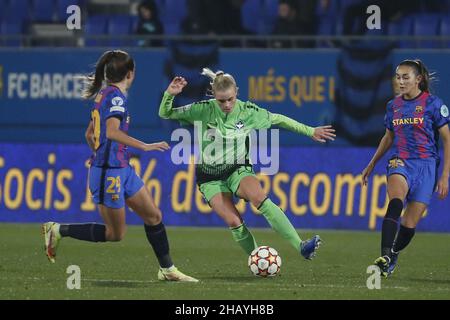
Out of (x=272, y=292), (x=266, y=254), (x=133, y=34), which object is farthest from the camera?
(x=133, y=34)

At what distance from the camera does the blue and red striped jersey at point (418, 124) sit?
11.7 meters

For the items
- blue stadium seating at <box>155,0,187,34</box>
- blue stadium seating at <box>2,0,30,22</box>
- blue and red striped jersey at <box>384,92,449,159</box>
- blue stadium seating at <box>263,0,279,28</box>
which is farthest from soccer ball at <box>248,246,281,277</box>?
blue stadium seating at <box>2,0,30,22</box>

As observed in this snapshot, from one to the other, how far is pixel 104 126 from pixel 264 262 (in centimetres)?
203

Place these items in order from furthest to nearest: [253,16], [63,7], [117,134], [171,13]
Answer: [63,7] → [171,13] → [253,16] → [117,134]

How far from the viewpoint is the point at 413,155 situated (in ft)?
38.3

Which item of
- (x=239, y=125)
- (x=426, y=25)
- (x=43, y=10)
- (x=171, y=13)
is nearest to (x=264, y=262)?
(x=239, y=125)

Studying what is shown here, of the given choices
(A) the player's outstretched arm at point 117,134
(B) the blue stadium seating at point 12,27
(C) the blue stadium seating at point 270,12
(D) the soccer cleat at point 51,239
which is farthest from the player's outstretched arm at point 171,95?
(B) the blue stadium seating at point 12,27

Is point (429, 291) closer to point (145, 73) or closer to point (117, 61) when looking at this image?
point (117, 61)

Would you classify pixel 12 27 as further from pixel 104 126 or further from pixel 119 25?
pixel 104 126

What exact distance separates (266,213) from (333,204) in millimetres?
6847

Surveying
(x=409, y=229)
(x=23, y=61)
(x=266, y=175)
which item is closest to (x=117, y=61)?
(x=409, y=229)

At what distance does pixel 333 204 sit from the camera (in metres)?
18.5

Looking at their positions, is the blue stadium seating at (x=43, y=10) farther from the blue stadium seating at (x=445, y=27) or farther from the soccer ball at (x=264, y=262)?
the soccer ball at (x=264, y=262)

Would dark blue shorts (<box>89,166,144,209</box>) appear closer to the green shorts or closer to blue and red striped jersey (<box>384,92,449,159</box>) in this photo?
the green shorts
